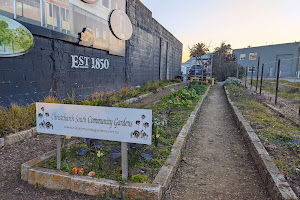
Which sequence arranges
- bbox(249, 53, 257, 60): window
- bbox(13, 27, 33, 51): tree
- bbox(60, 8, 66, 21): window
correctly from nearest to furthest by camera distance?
1. bbox(13, 27, 33, 51): tree
2. bbox(60, 8, 66, 21): window
3. bbox(249, 53, 257, 60): window

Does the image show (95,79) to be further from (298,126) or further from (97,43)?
(298,126)

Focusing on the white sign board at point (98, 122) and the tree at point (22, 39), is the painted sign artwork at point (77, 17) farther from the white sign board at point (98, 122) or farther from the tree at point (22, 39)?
the white sign board at point (98, 122)

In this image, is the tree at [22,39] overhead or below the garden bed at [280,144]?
overhead

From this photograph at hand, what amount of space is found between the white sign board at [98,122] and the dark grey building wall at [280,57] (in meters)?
34.7

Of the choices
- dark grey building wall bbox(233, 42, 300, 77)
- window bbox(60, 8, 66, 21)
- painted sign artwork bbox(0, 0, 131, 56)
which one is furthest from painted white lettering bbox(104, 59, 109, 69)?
dark grey building wall bbox(233, 42, 300, 77)

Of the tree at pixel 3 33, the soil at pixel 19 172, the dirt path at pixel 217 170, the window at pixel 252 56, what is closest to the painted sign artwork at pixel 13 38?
the tree at pixel 3 33

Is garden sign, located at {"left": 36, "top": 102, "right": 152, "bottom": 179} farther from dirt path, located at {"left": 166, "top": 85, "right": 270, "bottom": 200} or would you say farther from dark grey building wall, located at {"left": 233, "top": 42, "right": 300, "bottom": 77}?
dark grey building wall, located at {"left": 233, "top": 42, "right": 300, "bottom": 77}

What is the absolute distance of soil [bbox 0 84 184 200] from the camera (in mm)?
2383

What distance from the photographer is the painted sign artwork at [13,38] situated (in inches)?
181

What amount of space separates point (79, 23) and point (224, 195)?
672 centimetres

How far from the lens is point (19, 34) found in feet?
15.9

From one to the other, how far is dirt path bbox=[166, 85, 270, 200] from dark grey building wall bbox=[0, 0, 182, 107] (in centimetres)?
429

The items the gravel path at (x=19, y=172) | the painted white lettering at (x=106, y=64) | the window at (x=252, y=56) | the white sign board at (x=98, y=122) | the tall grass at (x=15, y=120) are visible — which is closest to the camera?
the white sign board at (x=98, y=122)

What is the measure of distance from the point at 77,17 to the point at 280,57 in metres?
39.1
